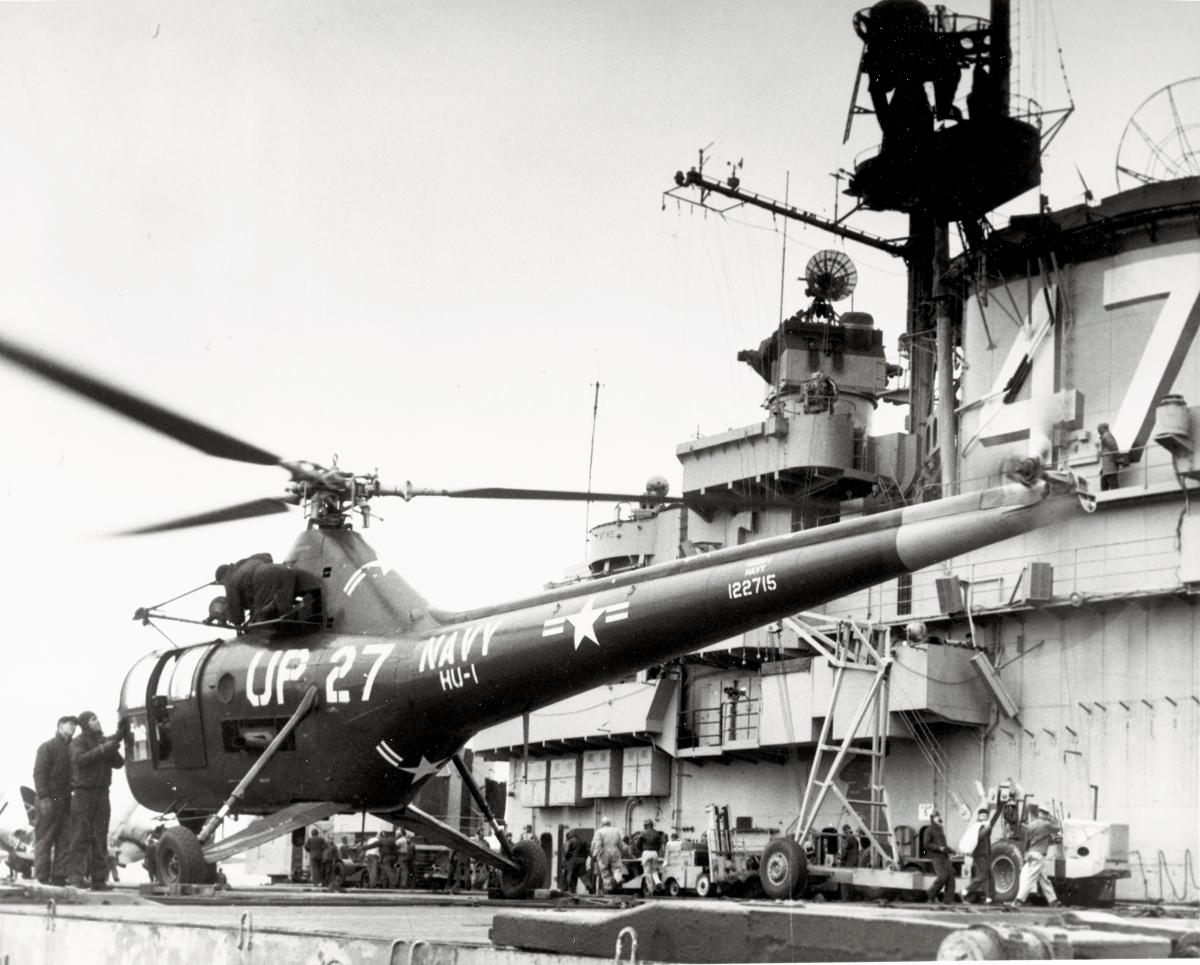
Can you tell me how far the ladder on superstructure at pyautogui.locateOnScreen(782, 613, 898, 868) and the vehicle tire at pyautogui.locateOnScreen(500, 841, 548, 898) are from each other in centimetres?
445

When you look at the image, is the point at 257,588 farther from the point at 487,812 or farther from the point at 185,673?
the point at 487,812

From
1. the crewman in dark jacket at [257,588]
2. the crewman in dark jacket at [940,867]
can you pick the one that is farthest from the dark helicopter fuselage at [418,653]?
the crewman in dark jacket at [940,867]

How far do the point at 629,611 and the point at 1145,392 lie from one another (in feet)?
35.9

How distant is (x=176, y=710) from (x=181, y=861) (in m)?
1.84

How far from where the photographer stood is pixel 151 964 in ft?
19.5

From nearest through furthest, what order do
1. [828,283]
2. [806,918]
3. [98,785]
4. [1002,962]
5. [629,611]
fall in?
[1002,962] → [806,918] → [629,611] → [98,785] → [828,283]

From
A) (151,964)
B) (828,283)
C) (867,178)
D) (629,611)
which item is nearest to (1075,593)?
(867,178)

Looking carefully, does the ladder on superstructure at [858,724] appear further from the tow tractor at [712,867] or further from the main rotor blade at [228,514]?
the main rotor blade at [228,514]

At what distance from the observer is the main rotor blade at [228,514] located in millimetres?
10075

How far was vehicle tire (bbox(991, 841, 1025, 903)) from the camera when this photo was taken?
13594 millimetres

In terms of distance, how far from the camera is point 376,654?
10.5 meters

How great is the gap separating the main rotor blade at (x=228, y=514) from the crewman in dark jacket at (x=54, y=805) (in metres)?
1.53

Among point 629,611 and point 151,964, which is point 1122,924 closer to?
point 151,964

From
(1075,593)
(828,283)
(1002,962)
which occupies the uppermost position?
(828,283)
